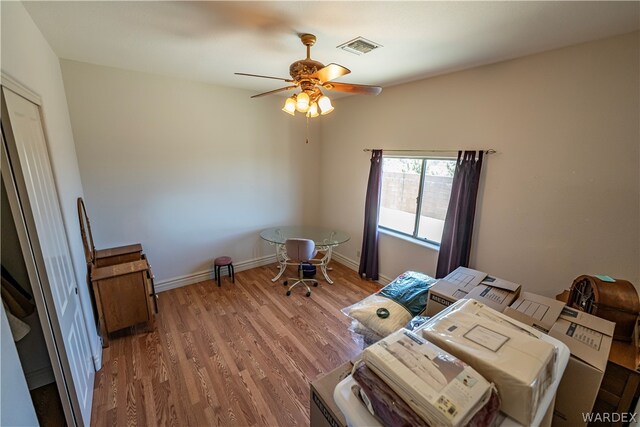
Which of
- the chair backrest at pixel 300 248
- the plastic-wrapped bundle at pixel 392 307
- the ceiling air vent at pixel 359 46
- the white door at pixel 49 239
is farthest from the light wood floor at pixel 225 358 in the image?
the ceiling air vent at pixel 359 46

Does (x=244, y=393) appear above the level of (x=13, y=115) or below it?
below

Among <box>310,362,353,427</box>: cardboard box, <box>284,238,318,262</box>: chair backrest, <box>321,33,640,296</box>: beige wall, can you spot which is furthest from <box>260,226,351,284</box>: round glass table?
<box>310,362,353,427</box>: cardboard box

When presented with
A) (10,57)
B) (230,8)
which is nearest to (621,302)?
(230,8)

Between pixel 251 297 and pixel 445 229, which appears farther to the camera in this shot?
pixel 251 297

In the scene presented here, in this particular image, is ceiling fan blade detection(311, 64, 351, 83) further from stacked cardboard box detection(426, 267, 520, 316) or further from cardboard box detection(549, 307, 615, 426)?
cardboard box detection(549, 307, 615, 426)

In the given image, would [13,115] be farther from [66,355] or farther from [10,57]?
[66,355]

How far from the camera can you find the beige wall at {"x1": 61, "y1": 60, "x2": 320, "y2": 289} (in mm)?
2771

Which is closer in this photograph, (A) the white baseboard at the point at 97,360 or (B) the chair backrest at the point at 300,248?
(A) the white baseboard at the point at 97,360

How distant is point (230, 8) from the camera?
1.56 m

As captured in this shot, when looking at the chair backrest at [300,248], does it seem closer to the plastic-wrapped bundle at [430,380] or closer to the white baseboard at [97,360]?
the white baseboard at [97,360]

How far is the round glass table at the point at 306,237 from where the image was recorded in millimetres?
3542

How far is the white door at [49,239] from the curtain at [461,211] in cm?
317

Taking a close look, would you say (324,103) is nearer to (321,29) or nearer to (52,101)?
(321,29)

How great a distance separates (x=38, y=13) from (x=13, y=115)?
33.9 inches
